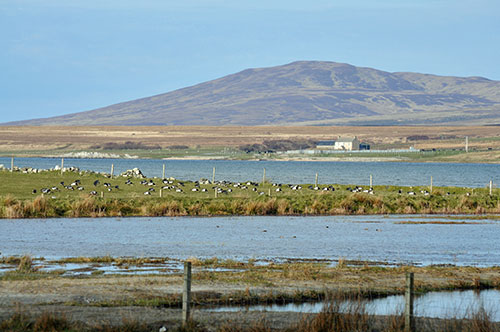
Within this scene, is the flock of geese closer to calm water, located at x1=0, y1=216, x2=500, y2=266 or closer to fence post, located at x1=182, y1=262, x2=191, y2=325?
calm water, located at x1=0, y1=216, x2=500, y2=266

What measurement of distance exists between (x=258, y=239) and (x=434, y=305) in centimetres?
1428

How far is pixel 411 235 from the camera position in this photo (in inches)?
1346

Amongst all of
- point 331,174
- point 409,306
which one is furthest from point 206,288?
point 331,174

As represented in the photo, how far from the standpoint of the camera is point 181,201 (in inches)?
1786

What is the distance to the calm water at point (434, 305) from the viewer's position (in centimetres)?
1691

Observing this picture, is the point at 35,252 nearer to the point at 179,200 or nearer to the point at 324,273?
the point at 324,273

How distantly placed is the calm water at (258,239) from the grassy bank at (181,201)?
185 cm

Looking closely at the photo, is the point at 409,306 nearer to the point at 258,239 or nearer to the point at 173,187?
the point at 258,239

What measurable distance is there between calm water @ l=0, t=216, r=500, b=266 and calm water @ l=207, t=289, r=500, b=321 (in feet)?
20.8

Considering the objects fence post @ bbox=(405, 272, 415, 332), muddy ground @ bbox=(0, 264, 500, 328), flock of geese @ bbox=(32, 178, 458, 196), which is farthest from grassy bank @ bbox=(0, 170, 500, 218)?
fence post @ bbox=(405, 272, 415, 332)

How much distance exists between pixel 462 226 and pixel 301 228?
26.3 feet

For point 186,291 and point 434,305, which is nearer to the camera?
point 186,291

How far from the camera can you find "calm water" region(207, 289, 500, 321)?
1691 cm

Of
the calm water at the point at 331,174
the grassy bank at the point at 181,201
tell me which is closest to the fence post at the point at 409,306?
the grassy bank at the point at 181,201
